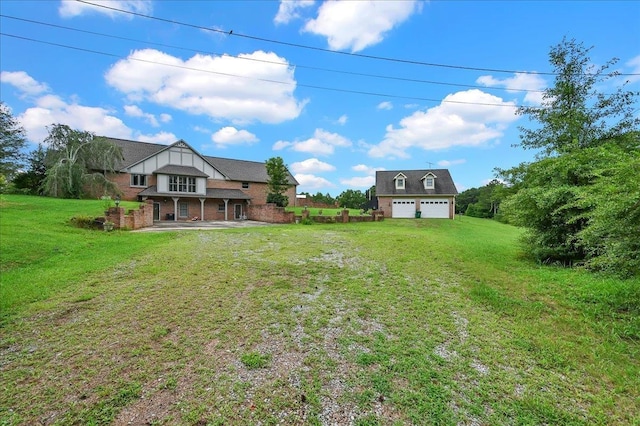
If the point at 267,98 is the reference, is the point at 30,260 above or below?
below

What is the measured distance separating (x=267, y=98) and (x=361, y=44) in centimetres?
557

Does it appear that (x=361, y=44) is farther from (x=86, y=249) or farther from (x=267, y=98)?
(x=86, y=249)

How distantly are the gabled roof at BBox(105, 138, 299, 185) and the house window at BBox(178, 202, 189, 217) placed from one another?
4.65 m

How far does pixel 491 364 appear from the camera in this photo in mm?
3355

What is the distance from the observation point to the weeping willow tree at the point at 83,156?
72.5 ft

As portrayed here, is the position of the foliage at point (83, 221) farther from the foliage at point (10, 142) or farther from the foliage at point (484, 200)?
the foliage at point (10, 142)

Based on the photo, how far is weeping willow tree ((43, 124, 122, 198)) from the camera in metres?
22.1

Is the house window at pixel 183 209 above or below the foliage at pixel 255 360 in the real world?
above

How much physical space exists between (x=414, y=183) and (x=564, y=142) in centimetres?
2044

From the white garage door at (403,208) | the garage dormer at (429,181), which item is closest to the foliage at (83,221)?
the white garage door at (403,208)

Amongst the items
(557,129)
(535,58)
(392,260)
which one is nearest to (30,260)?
(392,260)

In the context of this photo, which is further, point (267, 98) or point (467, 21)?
point (267, 98)

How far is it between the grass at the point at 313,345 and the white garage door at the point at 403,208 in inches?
869

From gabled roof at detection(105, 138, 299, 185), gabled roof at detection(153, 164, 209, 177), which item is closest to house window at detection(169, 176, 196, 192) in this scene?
gabled roof at detection(153, 164, 209, 177)
